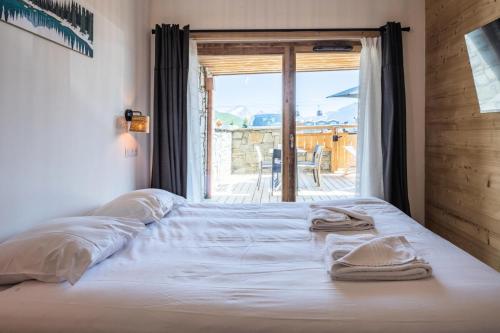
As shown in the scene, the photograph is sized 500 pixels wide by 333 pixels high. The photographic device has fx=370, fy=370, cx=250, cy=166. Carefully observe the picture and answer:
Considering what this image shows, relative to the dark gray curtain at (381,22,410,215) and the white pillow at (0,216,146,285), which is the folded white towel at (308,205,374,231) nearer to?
the white pillow at (0,216,146,285)

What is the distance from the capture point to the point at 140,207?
2301 millimetres

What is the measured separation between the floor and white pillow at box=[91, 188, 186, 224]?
4.99 feet

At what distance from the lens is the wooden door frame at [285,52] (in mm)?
3762

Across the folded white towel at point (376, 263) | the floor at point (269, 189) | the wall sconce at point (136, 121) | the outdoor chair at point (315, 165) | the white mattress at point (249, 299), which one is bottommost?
the white mattress at point (249, 299)

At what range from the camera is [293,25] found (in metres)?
3.71

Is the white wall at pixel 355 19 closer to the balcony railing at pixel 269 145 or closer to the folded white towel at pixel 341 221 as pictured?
the balcony railing at pixel 269 145

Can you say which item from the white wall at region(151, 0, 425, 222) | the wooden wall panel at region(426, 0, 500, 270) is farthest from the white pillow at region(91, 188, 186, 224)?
the wooden wall panel at region(426, 0, 500, 270)

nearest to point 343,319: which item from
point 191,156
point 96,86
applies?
point 96,86

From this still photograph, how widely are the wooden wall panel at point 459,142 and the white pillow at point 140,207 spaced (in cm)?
229

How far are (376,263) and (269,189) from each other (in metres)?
2.61

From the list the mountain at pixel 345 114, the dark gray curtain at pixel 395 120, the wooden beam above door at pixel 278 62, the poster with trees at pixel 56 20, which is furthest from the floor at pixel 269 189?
the poster with trees at pixel 56 20

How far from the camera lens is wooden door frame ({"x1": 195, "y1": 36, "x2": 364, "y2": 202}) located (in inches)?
148

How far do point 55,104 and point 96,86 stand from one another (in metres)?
0.55

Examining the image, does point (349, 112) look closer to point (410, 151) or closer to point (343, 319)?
point (410, 151)
